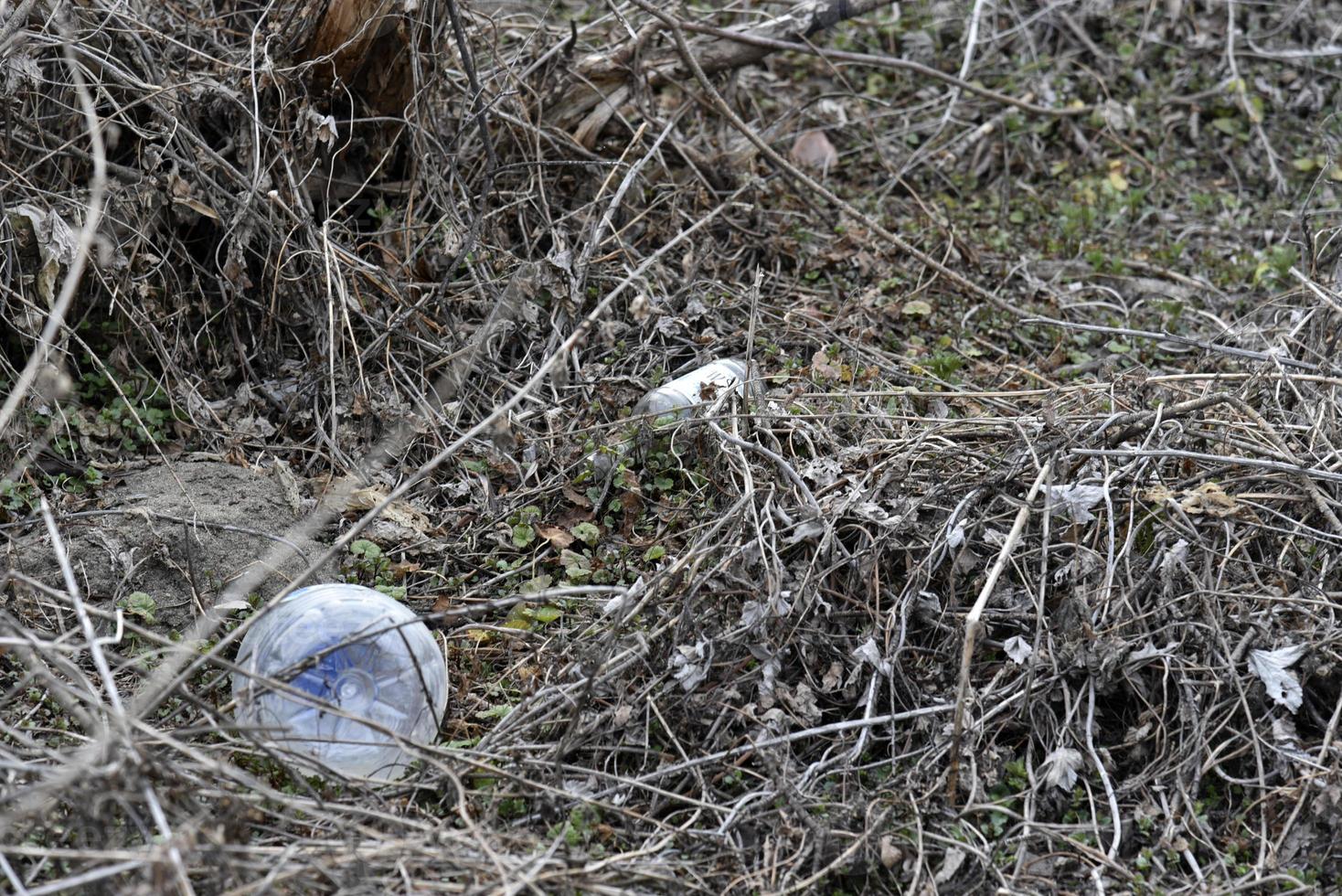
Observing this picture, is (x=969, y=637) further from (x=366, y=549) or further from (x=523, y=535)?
(x=366, y=549)

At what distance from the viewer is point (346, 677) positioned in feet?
9.62

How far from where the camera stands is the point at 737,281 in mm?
4852

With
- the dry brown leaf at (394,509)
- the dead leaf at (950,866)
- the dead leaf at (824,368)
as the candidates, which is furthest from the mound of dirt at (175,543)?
the dead leaf at (950,866)

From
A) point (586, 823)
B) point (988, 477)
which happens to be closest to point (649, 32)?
point (988, 477)

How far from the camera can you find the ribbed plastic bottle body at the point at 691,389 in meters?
3.86

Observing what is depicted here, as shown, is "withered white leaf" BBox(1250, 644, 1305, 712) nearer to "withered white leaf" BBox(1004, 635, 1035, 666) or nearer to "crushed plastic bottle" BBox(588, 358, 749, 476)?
"withered white leaf" BBox(1004, 635, 1035, 666)

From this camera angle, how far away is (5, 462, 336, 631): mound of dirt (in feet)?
11.3

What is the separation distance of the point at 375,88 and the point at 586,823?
9.06ft

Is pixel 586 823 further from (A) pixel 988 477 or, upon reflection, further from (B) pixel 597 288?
(B) pixel 597 288

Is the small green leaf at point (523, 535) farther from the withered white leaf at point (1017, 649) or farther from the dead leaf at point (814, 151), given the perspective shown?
the dead leaf at point (814, 151)

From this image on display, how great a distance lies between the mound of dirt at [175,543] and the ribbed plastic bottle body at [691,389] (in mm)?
1085

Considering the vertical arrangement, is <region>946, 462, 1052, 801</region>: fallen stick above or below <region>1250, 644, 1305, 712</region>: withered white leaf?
above

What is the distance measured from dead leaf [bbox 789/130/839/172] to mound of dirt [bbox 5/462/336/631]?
2897mm

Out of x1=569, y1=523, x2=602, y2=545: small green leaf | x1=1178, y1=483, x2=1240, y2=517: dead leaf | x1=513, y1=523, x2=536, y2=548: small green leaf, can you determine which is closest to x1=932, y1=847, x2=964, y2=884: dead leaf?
x1=1178, y1=483, x2=1240, y2=517: dead leaf
